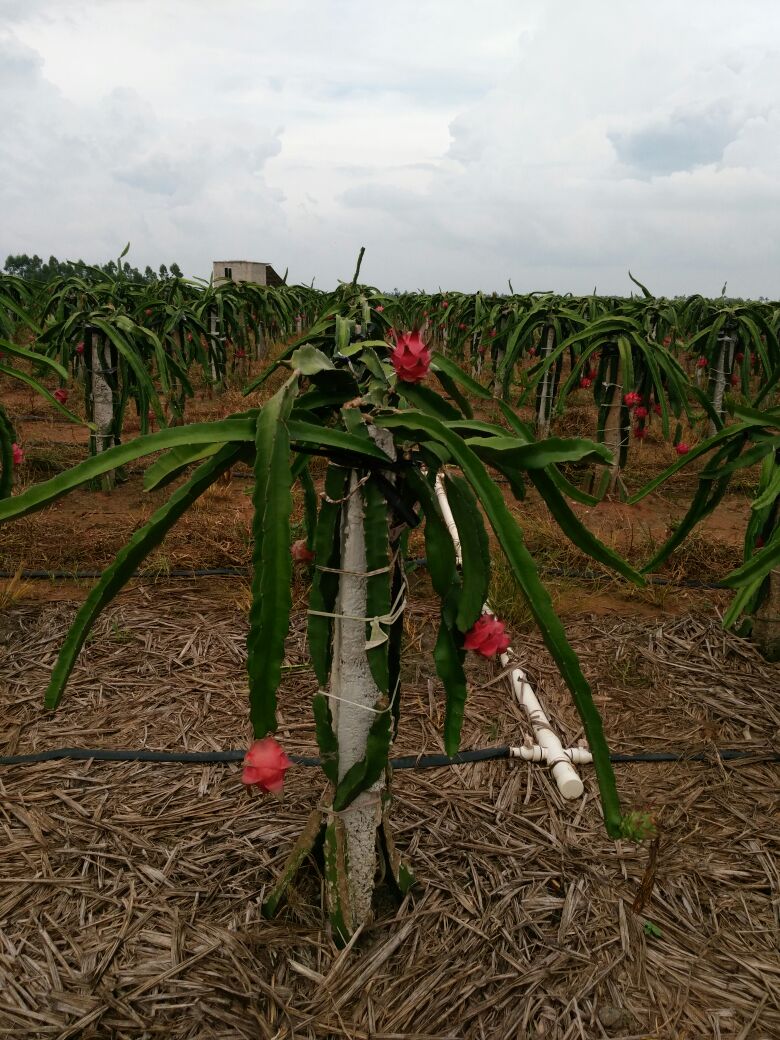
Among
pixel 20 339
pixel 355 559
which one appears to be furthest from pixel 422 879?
pixel 20 339

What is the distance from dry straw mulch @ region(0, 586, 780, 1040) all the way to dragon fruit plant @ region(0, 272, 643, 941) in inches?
5.2

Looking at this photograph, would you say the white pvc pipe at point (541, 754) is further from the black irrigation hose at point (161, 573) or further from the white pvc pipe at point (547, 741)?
the black irrigation hose at point (161, 573)

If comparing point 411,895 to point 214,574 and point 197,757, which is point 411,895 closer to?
point 197,757

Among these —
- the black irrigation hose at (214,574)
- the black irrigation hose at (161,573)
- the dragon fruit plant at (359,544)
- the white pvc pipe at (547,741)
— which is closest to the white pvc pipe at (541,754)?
the white pvc pipe at (547,741)

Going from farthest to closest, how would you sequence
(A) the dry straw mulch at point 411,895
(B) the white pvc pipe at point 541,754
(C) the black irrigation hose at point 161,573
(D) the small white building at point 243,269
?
(D) the small white building at point 243,269 → (C) the black irrigation hose at point 161,573 → (B) the white pvc pipe at point 541,754 → (A) the dry straw mulch at point 411,895

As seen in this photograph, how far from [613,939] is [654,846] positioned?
→ 0.68 feet

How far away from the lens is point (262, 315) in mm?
8625

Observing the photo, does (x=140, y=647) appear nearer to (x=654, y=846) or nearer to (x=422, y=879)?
(x=422, y=879)

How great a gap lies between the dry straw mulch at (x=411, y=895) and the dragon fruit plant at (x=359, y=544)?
0.43ft

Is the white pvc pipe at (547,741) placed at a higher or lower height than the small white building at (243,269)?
lower

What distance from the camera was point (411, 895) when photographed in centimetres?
146

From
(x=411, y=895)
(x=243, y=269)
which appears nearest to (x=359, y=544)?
(x=411, y=895)

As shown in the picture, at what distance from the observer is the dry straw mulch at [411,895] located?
1.25 meters

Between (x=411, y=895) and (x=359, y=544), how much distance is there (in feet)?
2.48
